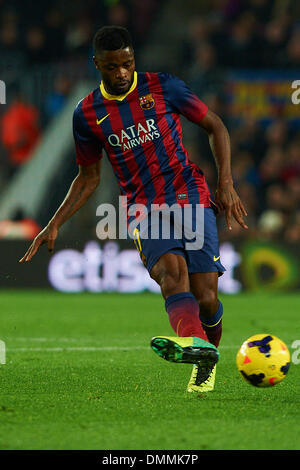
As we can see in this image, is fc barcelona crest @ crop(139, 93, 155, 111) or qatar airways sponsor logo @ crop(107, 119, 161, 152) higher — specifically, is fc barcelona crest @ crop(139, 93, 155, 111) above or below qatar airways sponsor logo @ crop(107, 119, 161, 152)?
above

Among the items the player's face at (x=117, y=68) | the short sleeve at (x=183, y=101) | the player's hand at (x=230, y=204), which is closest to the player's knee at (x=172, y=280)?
the player's hand at (x=230, y=204)

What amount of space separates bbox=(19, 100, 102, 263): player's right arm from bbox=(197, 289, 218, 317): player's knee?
3.02 ft

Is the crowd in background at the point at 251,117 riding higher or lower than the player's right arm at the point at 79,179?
higher

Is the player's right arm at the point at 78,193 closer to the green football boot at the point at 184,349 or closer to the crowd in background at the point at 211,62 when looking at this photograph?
the green football boot at the point at 184,349

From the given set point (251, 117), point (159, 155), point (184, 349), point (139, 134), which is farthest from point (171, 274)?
point (251, 117)

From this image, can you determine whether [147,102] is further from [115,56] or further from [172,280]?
[172,280]

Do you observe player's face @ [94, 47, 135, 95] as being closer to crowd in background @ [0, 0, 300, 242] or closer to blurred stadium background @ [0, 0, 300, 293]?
blurred stadium background @ [0, 0, 300, 293]

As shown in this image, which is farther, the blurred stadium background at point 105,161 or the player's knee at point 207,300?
the blurred stadium background at point 105,161

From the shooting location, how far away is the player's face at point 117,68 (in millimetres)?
4953

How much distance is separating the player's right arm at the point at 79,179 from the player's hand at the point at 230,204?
0.89 m

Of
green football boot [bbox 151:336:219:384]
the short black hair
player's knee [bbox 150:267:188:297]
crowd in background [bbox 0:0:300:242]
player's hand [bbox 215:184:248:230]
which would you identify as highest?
crowd in background [bbox 0:0:300:242]

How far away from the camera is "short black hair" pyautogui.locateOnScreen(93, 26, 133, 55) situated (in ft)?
16.2

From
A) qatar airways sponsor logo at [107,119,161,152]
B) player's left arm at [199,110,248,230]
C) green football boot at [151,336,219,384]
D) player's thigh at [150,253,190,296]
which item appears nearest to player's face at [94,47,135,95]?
qatar airways sponsor logo at [107,119,161,152]

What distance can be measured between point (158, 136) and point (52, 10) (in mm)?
11917
